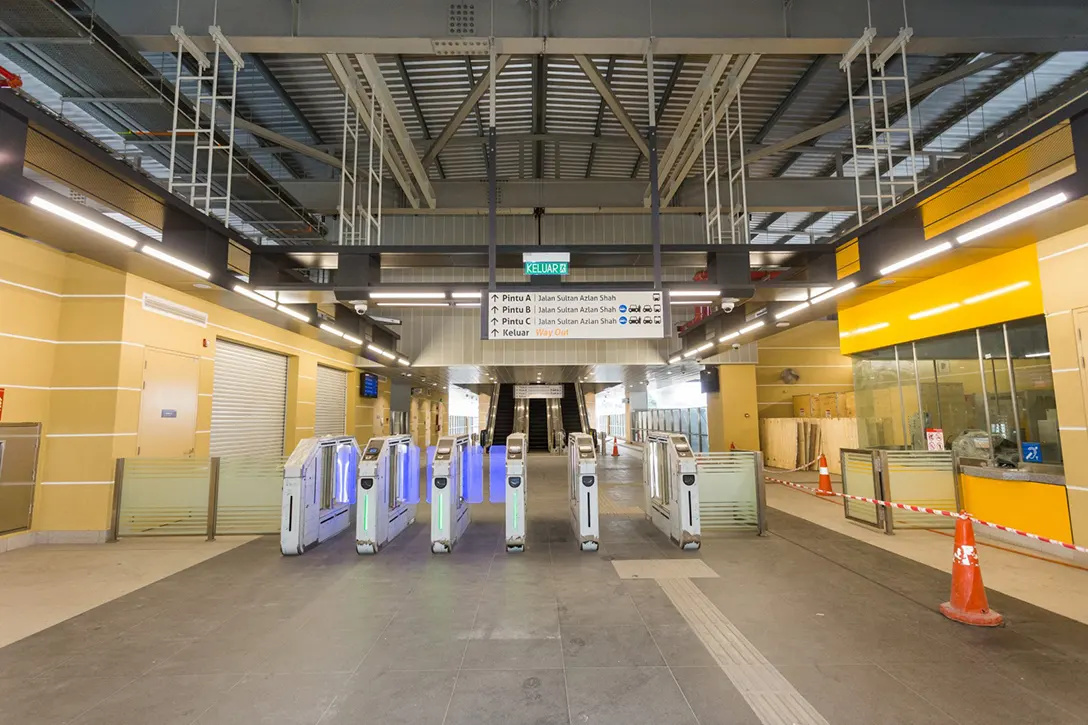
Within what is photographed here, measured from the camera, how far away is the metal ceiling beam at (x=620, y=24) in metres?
5.10

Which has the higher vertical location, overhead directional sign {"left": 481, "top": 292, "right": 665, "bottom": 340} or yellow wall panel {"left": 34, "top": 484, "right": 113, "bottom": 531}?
overhead directional sign {"left": 481, "top": 292, "right": 665, "bottom": 340}

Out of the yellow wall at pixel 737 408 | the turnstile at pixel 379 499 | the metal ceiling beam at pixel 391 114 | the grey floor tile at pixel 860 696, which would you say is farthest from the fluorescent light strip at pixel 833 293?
the yellow wall at pixel 737 408

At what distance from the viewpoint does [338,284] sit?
18.0ft

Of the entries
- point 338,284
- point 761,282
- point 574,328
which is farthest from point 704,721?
point 338,284

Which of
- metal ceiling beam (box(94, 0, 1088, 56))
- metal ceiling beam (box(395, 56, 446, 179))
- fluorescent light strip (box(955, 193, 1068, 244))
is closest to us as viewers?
fluorescent light strip (box(955, 193, 1068, 244))

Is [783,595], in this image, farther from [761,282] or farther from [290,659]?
[290,659]

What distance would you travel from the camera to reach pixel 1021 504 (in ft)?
19.1

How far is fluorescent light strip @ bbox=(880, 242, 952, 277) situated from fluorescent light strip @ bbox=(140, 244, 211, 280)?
7001 mm

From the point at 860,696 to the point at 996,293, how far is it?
582cm

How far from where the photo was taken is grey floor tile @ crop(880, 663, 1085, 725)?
8.47 feet

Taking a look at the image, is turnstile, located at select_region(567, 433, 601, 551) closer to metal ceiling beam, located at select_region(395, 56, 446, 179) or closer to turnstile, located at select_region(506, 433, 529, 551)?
turnstile, located at select_region(506, 433, 529, 551)

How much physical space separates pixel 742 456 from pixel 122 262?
7835mm

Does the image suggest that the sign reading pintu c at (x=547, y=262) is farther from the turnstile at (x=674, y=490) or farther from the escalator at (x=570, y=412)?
the escalator at (x=570, y=412)

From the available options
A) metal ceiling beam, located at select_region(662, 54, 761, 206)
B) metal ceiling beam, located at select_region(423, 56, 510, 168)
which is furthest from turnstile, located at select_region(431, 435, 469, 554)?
metal ceiling beam, located at select_region(662, 54, 761, 206)
